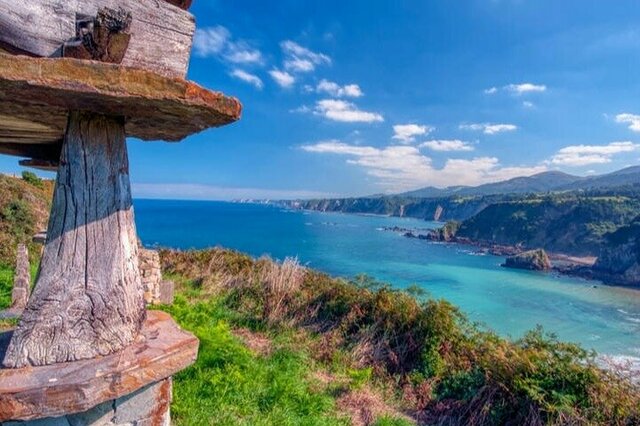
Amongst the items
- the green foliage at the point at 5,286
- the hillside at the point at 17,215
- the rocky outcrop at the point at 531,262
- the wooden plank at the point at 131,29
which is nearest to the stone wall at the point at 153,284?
the green foliage at the point at 5,286

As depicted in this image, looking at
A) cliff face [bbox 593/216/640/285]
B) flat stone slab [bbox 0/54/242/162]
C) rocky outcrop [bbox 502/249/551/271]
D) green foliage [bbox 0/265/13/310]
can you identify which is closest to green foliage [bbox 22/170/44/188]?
green foliage [bbox 0/265/13/310]

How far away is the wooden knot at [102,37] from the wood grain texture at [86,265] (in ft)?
0.95

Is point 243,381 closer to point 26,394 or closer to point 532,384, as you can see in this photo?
point 26,394

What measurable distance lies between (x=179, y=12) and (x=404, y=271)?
44.6 m

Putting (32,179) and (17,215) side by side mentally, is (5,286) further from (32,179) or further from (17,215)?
(32,179)

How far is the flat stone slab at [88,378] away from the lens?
126cm

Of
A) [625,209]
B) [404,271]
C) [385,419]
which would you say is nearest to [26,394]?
[385,419]

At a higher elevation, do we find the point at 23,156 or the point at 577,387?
the point at 23,156

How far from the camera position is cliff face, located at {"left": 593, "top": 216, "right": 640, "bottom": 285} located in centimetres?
4575

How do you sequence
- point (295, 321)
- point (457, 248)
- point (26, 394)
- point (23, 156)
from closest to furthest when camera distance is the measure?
point (26, 394) < point (23, 156) < point (295, 321) < point (457, 248)

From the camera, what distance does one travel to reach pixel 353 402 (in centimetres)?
485

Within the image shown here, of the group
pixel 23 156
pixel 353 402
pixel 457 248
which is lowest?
pixel 457 248

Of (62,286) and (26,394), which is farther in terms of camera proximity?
(62,286)

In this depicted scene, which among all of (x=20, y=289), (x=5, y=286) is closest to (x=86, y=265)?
(x=20, y=289)
